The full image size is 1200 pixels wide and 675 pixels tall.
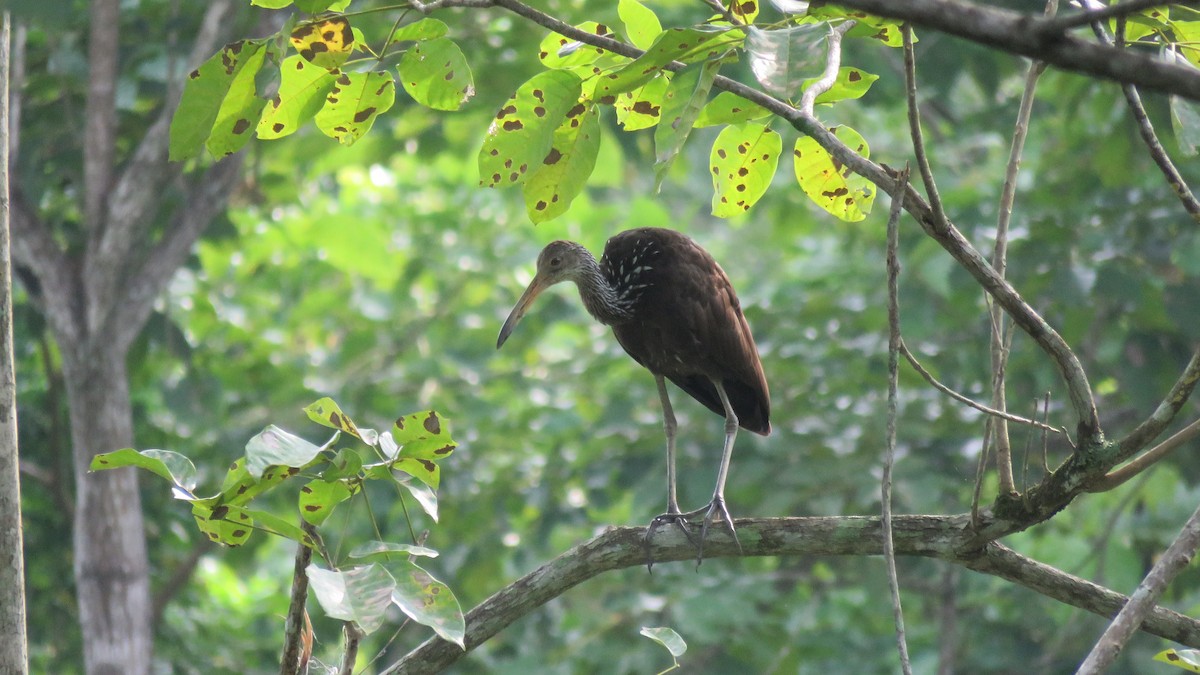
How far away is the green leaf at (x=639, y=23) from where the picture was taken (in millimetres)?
2359

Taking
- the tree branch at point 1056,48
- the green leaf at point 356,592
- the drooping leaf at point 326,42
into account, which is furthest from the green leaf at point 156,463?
the tree branch at point 1056,48

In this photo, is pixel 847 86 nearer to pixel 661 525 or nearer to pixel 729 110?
pixel 729 110

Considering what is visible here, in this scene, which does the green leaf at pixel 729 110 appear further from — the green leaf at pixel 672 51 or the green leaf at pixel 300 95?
the green leaf at pixel 300 95

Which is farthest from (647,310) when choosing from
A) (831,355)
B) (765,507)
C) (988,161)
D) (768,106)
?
(988,161)

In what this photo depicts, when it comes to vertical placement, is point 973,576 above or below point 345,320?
above

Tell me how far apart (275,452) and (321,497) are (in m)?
0.27

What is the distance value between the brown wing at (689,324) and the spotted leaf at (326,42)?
2584 millimetres

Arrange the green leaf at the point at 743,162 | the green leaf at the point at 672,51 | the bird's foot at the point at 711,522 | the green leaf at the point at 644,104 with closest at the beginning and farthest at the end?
the green leaf at the point at 672,51 → the green leaf at the point at 644,104 → the green leaf at the point at 743,162 → the bird's foot at the point at 711,522

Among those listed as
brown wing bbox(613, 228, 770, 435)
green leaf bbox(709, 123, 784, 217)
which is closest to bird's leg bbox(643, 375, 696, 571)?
brown wing bbox(613, 228, 770, 435)

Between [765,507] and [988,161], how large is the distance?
5.26 metres

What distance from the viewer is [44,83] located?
5746 mm

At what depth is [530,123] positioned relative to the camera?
223 centimetres

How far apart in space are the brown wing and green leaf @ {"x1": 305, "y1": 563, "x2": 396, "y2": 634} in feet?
8.98

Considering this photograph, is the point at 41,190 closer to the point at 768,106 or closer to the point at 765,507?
the point at 765,507
